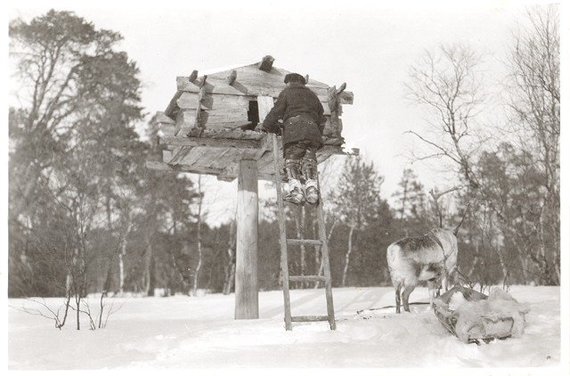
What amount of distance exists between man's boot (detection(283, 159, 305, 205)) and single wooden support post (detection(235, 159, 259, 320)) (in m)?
2.09

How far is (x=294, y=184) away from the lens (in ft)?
21.1

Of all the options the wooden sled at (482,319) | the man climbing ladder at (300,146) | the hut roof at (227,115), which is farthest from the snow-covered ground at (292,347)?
the hut roof at (227,115)

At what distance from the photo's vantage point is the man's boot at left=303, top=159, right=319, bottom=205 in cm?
639

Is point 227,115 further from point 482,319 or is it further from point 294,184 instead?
point 482,319

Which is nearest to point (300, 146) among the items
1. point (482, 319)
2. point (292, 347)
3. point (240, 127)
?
point (240, 127)

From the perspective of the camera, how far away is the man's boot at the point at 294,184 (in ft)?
20.9

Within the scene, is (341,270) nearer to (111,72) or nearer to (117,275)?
(117,275)

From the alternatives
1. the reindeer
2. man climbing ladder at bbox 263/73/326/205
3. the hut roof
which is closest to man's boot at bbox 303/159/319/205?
man climbing ladder at bbox 263/73/326/205

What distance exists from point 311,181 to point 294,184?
0.69 ft

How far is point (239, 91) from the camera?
8234 millimetres

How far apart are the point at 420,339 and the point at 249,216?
12.1 ft

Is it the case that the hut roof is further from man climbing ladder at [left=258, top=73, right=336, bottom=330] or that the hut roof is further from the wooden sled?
the wooden sled
